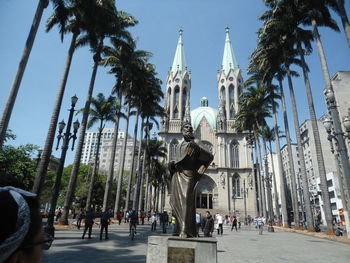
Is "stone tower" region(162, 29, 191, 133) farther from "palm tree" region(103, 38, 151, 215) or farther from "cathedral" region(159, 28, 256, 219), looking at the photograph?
"palm tree" region(103, 38, 151, 215)

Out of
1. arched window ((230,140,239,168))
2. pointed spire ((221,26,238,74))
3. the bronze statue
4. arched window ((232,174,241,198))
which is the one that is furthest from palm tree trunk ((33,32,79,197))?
pointed spire ((221,26,238,74))

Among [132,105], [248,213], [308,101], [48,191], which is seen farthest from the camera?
[248,213]

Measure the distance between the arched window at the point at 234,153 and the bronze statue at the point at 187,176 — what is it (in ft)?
173

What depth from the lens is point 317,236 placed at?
53.5 feet

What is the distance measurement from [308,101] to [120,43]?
18058 mm

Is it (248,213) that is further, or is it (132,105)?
(248,213)

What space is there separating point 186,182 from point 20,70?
39.0 ft

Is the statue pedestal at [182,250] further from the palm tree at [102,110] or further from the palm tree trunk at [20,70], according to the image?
the palm tree at [102,110]

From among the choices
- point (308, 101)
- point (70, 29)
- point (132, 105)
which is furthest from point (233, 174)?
point (70, 29)

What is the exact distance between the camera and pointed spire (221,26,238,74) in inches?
2574

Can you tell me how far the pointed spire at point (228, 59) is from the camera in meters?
65.4

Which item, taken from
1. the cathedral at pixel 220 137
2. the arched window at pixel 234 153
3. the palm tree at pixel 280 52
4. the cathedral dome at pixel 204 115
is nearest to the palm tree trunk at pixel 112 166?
the palm tree at pixel 280 52

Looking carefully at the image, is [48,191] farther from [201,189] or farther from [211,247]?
[211,247]

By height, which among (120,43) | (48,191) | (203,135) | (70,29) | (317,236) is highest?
(203,135)
